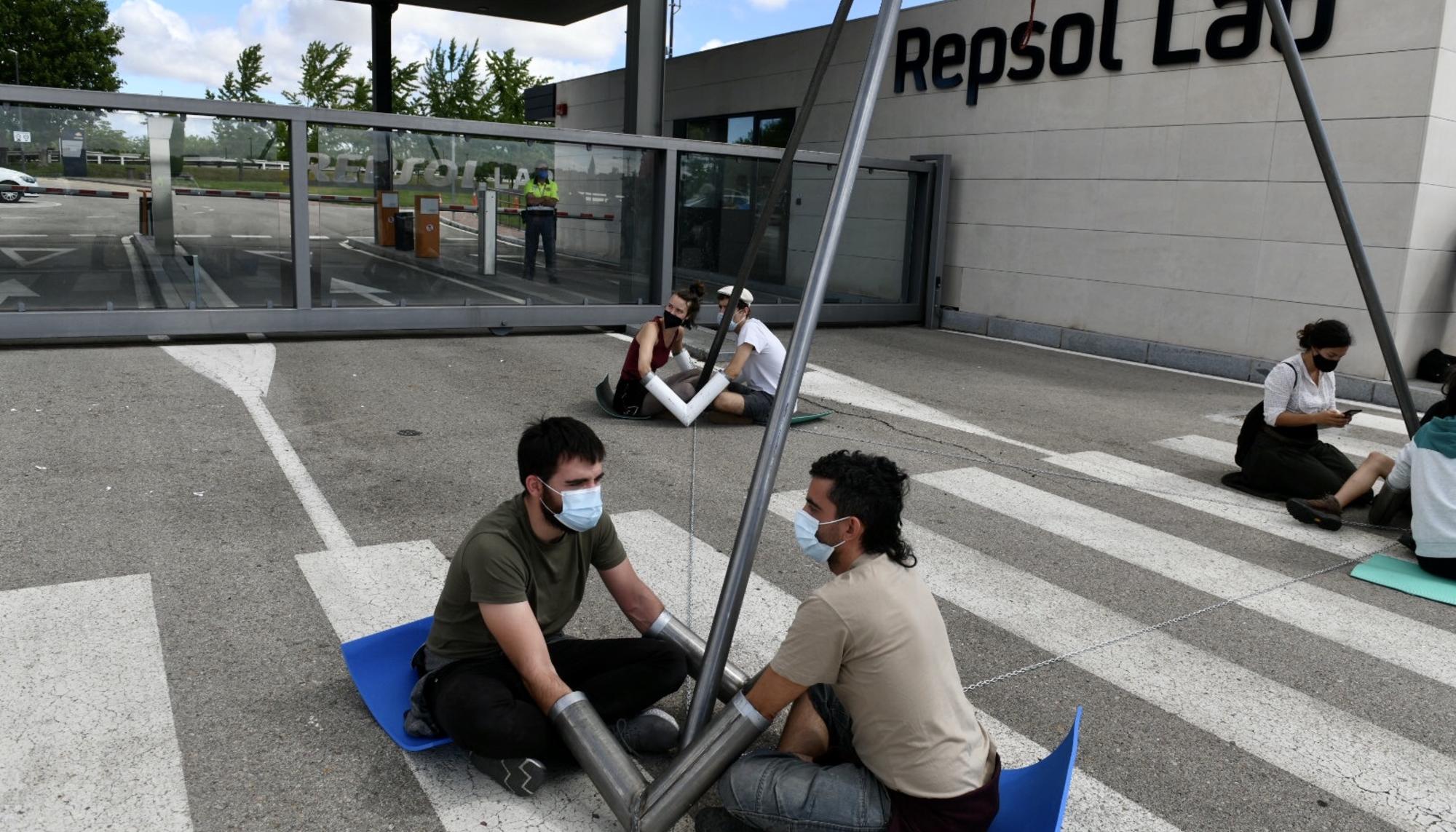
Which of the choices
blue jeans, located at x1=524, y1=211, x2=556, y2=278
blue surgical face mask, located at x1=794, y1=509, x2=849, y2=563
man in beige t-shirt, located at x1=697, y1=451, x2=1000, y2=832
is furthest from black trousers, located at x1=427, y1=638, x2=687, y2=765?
blue jeans, located at x1=524, y1=211, x2=556, y2=278

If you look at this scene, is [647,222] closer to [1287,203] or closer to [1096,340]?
[1096,340]

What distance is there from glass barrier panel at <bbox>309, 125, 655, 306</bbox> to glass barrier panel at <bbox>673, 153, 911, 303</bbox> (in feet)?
2.39

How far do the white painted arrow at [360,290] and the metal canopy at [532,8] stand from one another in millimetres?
12424

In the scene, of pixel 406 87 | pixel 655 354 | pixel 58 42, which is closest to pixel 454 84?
pixel 406 87

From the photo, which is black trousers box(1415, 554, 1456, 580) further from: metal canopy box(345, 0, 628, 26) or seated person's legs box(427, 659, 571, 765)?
metal canopy box(345, 0, 628, 26)

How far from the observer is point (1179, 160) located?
14250 millimetres

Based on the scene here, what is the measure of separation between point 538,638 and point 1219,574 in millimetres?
4325

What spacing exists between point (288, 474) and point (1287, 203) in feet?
38.3

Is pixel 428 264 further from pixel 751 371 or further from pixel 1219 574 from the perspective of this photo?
pixel 1219 574

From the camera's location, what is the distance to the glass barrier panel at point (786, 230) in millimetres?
15781

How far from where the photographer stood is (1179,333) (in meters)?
14.5

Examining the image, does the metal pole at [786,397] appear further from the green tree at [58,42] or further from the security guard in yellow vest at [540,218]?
the green tree at [58,42]

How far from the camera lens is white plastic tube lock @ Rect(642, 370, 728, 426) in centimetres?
896

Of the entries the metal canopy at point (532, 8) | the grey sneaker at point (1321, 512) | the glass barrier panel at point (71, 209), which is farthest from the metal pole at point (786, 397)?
the metal canopy at point (532, 8)
